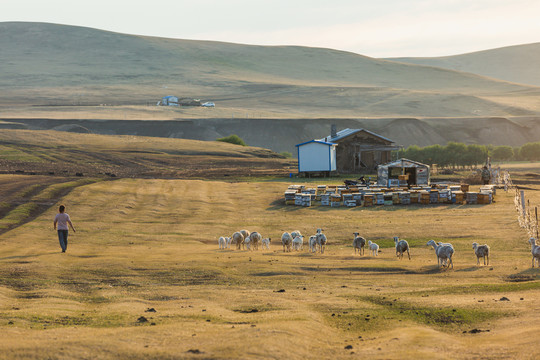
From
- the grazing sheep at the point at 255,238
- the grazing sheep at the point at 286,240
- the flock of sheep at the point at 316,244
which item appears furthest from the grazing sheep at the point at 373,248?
the grazing sheep at the point at 255,238

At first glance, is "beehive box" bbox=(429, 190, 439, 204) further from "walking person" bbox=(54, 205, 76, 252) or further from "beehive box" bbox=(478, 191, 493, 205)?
"walking person" bbox=(54, 205, 76, 252)

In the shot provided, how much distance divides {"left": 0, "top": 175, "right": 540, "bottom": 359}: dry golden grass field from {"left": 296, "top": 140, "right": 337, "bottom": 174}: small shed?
116ft

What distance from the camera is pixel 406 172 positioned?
6925cm

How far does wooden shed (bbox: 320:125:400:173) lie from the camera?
86.9 metres

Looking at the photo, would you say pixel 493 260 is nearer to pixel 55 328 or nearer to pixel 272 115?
pixel 55 328

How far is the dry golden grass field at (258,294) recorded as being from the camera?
49.8ft

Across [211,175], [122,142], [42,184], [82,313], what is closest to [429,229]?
[82,313]

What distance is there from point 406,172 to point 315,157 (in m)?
14.8

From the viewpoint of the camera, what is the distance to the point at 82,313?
19469 mm

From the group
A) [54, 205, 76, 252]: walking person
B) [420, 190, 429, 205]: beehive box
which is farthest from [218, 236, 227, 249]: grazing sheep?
[420, 190, 429, 205]: beehive box

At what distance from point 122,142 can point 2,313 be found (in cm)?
9697

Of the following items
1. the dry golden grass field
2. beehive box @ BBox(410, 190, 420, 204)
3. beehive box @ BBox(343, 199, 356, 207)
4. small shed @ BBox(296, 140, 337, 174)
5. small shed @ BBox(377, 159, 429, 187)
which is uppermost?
small shed @ BBox(296, 140, 337, 174)

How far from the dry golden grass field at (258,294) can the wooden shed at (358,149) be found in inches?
1634

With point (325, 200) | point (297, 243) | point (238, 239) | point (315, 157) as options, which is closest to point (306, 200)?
point (325, 200)
